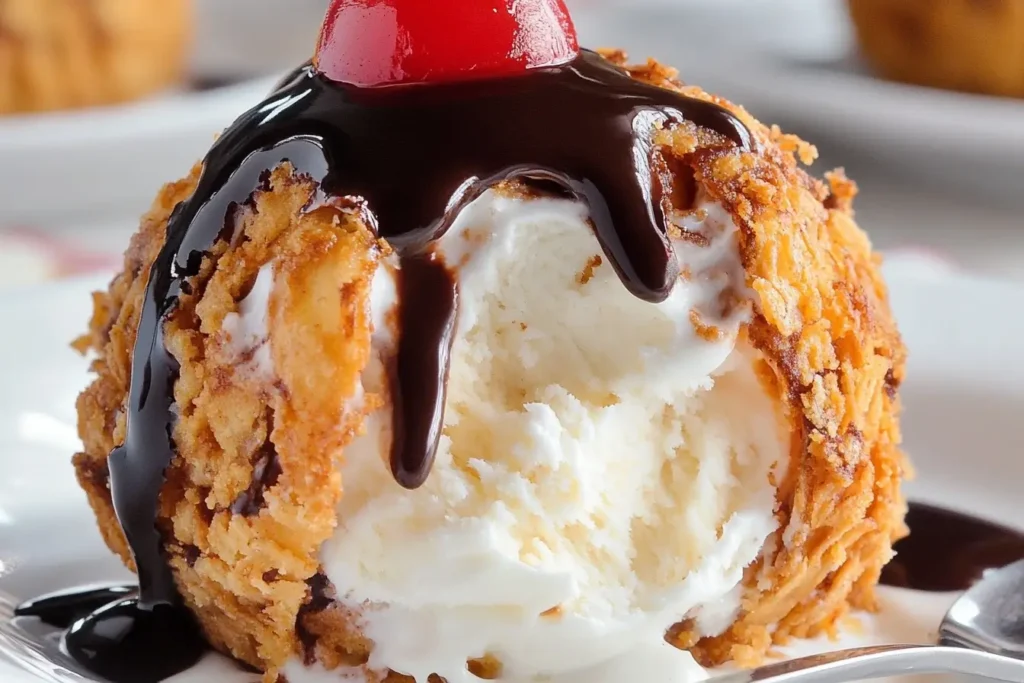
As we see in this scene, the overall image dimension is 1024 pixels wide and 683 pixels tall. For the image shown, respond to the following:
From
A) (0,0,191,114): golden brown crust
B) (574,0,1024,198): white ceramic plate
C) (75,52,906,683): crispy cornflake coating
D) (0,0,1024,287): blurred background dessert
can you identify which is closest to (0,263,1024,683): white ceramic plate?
(75,52,906,683): crispy cornflake coating

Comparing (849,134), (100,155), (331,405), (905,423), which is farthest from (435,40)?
(849,134)

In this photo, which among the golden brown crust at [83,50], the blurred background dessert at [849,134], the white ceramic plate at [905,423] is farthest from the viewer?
the golden brown crust at [83,50]

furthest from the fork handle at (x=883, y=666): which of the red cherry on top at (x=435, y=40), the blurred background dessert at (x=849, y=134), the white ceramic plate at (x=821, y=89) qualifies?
the white ceramic plate at (x=821, y=89)

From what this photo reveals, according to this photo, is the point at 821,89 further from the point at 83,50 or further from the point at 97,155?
the point at 83,50

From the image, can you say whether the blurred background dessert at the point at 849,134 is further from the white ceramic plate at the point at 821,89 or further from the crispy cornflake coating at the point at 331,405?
the crispy cornflake coating at the point at 331,405

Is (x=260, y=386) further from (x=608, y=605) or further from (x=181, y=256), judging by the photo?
(x=608, y=605)

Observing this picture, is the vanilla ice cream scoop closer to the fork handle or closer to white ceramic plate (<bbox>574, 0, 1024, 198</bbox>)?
the fork handle
